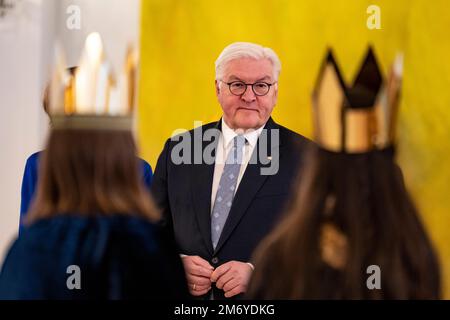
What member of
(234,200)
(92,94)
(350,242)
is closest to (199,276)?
(234,200)

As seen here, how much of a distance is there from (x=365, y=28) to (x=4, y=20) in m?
1.41

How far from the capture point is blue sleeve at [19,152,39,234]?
9.45 feet

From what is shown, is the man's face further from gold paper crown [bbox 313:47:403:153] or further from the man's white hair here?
gold paper crown [bbox 313:47:403:153]

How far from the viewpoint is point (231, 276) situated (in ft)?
9.04

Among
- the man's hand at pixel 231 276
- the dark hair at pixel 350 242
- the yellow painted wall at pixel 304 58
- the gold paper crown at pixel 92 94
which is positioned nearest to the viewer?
the dark hair at pixel 350 242

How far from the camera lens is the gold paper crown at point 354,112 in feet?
6.85

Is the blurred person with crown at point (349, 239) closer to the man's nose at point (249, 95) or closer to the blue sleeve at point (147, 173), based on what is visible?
the man's nose at point (249, 95)

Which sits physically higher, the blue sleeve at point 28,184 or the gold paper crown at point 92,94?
the gold paper crown at point 92,94

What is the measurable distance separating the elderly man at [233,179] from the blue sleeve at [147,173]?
0.03 meters

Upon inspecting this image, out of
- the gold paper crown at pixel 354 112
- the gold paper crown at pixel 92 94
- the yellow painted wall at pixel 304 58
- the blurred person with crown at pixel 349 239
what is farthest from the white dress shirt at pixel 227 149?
the blurred person with crown at pixel 349 239

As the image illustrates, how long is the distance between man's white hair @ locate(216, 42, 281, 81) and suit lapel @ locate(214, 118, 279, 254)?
32cm

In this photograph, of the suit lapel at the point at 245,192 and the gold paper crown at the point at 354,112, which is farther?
the suit lapel at the point at 245,192

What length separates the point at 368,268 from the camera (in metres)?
2.05

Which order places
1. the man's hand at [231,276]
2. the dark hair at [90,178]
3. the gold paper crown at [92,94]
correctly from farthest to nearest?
1. the man's hand at [231,276]
2. the gold paper crown at [92,94]
3. the dark hair at [90,178]
